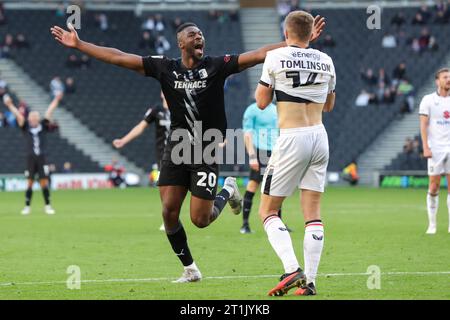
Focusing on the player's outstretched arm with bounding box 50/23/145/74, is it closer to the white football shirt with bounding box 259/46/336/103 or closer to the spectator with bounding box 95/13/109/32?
the white football shirt with bounding box 259/46/336/103

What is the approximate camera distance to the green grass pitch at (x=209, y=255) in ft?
31.9

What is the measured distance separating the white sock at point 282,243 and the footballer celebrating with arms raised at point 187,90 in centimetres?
133

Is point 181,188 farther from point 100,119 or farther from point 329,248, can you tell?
point 100,119

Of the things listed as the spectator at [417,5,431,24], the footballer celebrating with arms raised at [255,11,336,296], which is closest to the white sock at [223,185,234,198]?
the footballer celebrating with arms raised at [255,11,336,296]

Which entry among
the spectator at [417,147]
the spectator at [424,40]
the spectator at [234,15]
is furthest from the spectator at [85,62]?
the spectator at [424,40]

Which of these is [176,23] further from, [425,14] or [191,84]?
[191,84]

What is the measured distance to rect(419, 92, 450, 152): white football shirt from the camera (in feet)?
54.5

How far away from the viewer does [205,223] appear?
10.8m

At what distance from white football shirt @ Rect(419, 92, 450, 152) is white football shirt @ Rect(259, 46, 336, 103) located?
7703mm

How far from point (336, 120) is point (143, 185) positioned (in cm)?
938

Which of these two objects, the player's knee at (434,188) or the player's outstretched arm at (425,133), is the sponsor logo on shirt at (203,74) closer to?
the player's outstretched arm at (425,133)

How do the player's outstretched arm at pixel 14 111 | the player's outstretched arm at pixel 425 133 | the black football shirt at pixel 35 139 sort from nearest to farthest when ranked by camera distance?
the player's outstretched arm at pixel 425 133, the player's outstretched arm at pixel 14 111, the black football shirt at pixel 35 139

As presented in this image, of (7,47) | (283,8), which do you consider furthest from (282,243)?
(283,8)

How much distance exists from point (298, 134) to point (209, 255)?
187 inches
